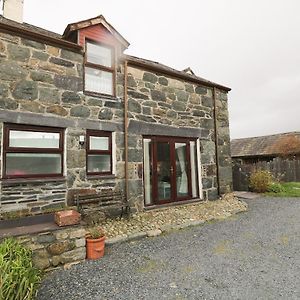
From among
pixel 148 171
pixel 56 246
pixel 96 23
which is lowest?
pixel 56 246

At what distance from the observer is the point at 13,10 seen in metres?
7.43

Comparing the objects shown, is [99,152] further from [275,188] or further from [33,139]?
[275,188]

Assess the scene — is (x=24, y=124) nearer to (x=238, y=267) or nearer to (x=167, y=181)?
(x=167, y=181)

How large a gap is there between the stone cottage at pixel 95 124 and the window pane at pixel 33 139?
0.02 metres

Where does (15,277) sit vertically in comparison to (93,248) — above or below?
above

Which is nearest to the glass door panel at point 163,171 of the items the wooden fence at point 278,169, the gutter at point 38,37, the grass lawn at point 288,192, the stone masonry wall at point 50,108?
the stone masonry wall at point 50,108

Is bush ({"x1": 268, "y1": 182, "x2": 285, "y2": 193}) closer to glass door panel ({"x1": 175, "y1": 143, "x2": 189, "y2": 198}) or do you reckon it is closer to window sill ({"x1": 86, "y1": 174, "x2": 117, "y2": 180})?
glass door panel ({"x1": 175, "y1": 143, "x2": 189, "y2": 198})

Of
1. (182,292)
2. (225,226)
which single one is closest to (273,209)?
(225,226)

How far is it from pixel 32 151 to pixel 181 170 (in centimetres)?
534

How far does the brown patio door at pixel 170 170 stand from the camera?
827 centimetres

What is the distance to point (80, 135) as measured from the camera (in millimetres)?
6719

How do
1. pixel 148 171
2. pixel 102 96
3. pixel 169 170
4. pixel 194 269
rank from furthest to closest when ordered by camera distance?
pixel 169 170 < pixel 148 171 < pixel 102 96 < pixel 194 269

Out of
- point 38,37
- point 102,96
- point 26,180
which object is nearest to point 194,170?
point 102,96

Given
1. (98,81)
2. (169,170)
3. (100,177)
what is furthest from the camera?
(169,170)
